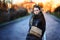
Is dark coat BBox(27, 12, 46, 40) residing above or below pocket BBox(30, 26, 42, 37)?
above

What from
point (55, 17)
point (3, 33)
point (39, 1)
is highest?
point (39, 1)

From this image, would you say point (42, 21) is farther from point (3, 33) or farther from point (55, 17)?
point (3, 33)

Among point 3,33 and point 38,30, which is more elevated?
Answer: point 38,30

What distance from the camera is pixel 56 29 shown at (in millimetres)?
4039

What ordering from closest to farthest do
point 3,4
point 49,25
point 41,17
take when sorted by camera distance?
point 41,17, point 49,25, point 3,4

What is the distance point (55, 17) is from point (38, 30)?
99 cm

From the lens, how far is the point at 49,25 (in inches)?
159

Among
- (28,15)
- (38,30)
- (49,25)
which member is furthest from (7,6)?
(38,30)

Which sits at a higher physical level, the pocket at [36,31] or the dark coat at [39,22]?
the dark coat at [39,22]

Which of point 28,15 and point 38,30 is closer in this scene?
point 38,30

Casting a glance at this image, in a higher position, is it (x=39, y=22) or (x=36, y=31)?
(x=39, y=22)

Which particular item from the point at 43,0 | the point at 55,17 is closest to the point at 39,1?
the point at 43,0

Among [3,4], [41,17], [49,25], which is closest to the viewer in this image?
[41,17]

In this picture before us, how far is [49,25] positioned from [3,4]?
0.90 m
